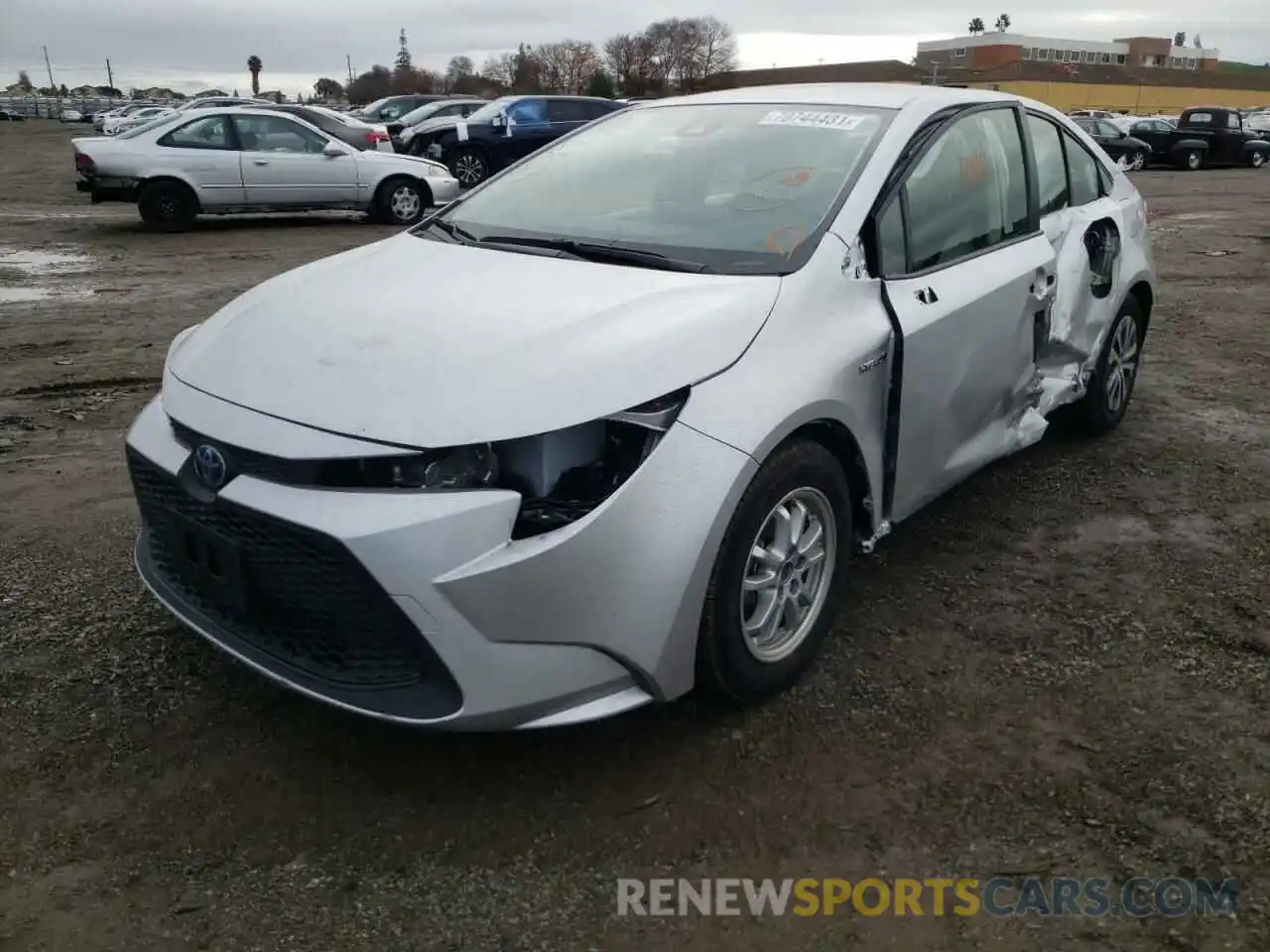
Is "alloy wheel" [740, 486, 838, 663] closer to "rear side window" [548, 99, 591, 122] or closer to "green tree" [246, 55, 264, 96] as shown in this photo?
"rear side window" [548, 99, 591, 122]

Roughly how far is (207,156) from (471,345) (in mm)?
12017

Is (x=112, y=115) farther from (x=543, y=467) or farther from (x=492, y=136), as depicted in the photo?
(x=543, y=467)

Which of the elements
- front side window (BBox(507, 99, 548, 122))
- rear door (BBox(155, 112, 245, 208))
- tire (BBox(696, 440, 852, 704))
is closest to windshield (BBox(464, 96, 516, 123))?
front side window (BBox(507, 99, 548, 122))

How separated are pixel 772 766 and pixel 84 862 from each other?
163 cm

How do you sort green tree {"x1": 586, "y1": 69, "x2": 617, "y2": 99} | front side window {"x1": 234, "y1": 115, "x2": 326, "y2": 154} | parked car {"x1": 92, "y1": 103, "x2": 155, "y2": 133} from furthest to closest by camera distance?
1. green tree {"x1": 586, "y1": 69, "x2": 617, "y2": 99}
2. parked car {"x1": 92, "y1": 103, "x2": 155, "y2": 133}
3. front side window {"x1": 234, "y1": 115, "x2": 326, "y2": 154}

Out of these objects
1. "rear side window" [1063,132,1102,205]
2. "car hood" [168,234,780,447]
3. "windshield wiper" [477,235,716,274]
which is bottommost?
"car hood" [168,234,780,447]

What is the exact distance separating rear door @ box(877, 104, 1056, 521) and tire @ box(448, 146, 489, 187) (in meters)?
14.6

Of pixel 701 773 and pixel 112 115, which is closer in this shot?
pixel 701 773

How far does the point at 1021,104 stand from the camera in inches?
173

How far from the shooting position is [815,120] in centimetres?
362

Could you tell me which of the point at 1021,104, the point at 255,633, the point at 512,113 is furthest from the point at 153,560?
the point at 512,113

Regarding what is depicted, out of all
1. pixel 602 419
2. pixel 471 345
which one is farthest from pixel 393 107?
pixel 602 419

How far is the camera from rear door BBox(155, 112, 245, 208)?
12852mm

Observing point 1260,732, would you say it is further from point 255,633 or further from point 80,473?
point 80,473
